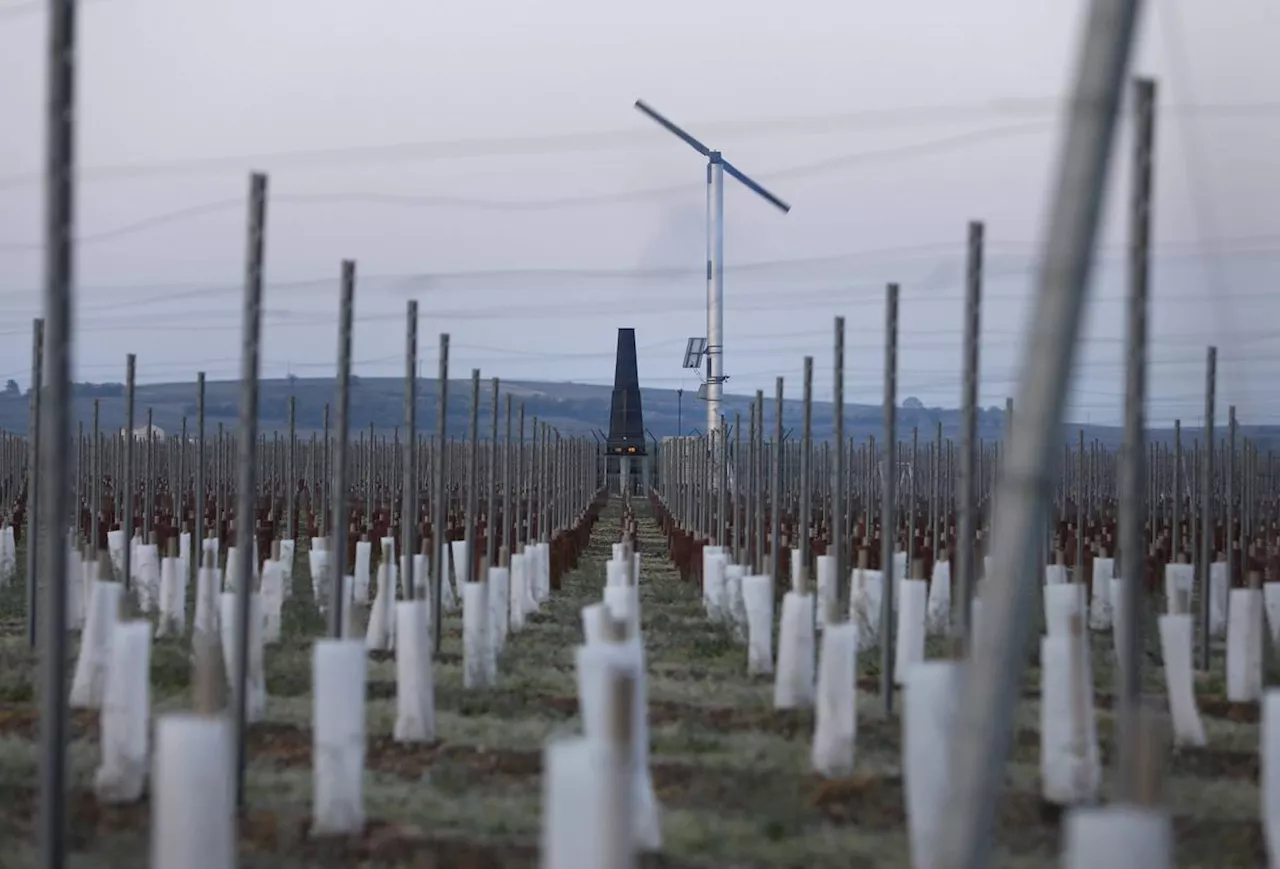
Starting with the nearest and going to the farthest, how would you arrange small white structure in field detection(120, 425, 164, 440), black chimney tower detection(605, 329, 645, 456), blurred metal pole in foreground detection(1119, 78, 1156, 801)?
1. blurred metal pole in foreground detection(1119, 78, 1156, 801)
2. small white structure in field detection(120, 425, 164, 440)
3. black chimney tower detection(605, 329, 645, 456)

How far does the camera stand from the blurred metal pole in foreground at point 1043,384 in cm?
374

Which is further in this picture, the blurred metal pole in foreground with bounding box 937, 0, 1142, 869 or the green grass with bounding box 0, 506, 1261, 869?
the green grass with bounding box 0, 506, 1261, 869

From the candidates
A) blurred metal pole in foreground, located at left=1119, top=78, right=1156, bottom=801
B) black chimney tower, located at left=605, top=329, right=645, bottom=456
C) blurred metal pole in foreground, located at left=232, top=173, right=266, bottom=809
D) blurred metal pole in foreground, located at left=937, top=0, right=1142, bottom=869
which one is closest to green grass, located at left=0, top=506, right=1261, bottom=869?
blurred metal pole in foreground, located at left=232, top=173, right=266, bottom=809

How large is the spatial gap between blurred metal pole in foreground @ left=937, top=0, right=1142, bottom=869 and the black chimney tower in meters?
62.1

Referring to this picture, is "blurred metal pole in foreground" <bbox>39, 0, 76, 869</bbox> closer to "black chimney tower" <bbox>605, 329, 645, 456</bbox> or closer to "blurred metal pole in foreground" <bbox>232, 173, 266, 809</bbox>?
"blurred metal pole in foreground" <bbox>232, 173, 266, 809</bbox>

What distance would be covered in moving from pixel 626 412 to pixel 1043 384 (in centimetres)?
6355

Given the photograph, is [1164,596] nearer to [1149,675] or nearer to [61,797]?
[1149,675]

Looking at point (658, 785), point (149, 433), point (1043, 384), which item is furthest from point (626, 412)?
point (1043, 384)

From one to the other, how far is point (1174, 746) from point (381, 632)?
605cm

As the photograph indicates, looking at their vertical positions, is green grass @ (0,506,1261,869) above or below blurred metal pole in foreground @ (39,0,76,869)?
below

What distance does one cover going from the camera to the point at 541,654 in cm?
1343

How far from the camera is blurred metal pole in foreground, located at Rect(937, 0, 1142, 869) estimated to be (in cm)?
374

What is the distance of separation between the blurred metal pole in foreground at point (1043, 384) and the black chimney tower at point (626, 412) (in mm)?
62069

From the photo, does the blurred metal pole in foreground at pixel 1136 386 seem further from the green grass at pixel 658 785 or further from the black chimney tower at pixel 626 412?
the black chimney tower at pixel 626 412
